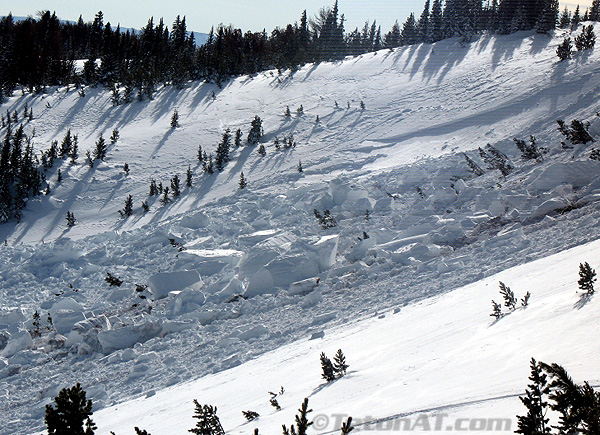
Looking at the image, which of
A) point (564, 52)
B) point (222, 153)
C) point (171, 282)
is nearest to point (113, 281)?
point (171, 282)

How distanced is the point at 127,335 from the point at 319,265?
3.47 metres

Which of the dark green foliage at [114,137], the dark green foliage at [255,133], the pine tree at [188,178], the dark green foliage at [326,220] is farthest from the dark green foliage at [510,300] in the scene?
the dark green foliage at [114,137]

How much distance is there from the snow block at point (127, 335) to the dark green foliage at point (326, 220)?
4.41 m

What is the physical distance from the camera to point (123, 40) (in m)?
39.2

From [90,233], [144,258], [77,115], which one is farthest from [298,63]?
[144,258]

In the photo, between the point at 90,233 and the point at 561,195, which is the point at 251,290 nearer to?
the point at 561,195

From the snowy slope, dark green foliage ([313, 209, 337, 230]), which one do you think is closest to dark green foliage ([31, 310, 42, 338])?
the snowy slope

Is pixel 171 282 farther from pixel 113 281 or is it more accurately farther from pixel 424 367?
pixel 424 367

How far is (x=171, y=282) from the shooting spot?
941 centimetres

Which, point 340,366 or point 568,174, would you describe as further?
point 568,174

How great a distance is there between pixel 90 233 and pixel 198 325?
7306mm

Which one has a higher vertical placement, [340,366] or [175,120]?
[175,120]

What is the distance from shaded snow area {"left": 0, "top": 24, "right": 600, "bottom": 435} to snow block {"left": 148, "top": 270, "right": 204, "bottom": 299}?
0.09 ft

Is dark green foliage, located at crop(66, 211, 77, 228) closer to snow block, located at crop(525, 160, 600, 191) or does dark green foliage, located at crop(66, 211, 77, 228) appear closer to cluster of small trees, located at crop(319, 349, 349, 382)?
snow block, located at crop(525, 160, 600, 191)
